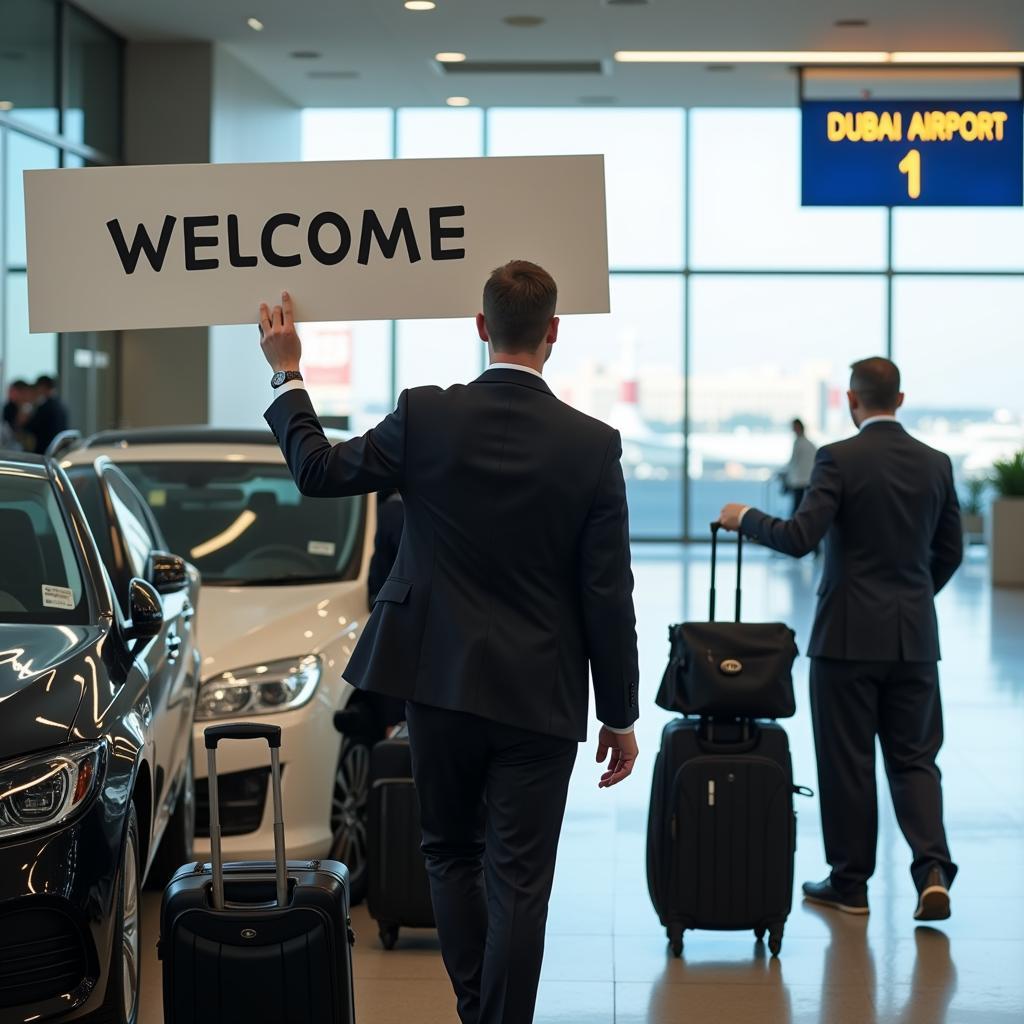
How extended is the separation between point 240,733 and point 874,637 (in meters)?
2.40

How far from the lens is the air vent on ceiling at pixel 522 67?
16.6m

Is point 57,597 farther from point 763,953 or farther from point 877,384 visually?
point 877,384


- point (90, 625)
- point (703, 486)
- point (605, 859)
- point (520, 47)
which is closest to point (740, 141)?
point (703, 486)

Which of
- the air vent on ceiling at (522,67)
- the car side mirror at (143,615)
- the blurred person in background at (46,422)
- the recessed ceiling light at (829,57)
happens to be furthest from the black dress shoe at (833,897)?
the air vent on ceiling at (522,67)

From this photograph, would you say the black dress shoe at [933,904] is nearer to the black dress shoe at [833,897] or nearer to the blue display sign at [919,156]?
the black dress shoe at [833,897]

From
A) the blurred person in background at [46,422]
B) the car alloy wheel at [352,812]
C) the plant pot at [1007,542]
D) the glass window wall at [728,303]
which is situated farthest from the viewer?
the glass window wall at [728,303]

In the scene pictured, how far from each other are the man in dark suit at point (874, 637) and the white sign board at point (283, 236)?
1.78 meters

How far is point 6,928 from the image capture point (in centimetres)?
295

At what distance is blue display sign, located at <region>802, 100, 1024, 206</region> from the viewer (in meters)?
12.0

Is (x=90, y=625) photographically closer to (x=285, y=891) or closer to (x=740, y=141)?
(x=285, y=891)

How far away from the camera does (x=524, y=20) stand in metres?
14.7

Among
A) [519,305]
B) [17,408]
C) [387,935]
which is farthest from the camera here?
[17,408]

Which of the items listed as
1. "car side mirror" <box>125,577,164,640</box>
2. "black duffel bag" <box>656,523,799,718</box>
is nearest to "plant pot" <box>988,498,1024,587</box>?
"black duffel bag" <box>656,523,799,718</box>

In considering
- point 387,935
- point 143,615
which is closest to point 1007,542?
point 387,935
